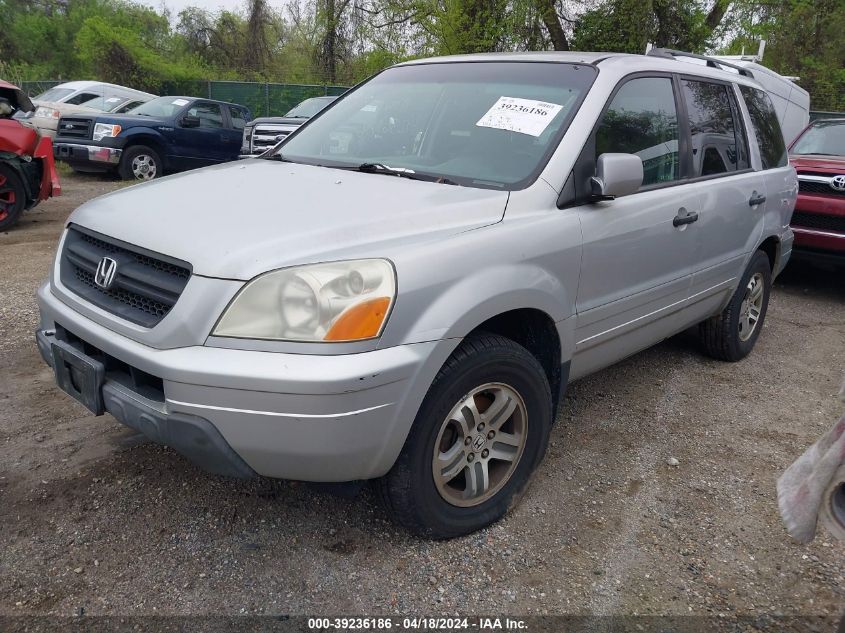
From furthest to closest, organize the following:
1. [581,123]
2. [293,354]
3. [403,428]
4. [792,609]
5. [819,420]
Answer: [819,420] → [581,123] → [792,609] → [403,428] → [293,354]

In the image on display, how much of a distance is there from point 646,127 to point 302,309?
7.13 ft

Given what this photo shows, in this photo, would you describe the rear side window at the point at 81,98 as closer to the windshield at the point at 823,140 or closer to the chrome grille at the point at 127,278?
the windshield at the point at 823,140

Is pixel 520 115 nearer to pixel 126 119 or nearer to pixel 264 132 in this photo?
pixel 264 132

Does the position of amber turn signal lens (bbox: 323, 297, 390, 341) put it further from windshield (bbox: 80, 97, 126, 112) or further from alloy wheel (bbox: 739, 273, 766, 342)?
windshield (bbox: 80, 97, 126, 112)

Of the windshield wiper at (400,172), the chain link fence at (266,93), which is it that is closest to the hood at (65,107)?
the chain link fence at (266,93)

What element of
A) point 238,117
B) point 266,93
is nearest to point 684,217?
point 238,117

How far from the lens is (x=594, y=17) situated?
1680 cm

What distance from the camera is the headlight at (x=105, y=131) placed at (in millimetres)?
11914

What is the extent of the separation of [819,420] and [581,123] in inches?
93.2

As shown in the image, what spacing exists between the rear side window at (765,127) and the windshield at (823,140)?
3111 millimetres

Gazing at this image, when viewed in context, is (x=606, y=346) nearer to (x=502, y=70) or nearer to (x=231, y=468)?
(x=502, y=70)

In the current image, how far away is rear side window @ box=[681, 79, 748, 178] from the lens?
3.87 m

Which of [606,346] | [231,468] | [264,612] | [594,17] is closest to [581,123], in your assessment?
[606,346]

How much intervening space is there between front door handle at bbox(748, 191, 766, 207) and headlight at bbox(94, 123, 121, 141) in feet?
35.5
